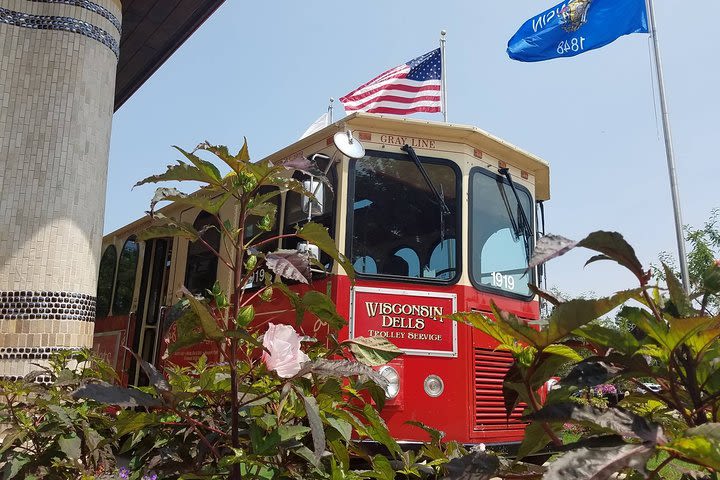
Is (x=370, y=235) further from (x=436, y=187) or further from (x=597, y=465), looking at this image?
(x=597, y=465)

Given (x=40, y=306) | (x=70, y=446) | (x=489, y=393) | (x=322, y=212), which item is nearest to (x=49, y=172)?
(x=40, y=306)

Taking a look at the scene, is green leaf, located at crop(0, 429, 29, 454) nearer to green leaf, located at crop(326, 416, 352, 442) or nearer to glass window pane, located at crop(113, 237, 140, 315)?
green leaf, located at crop(326, 416, 352, 442)

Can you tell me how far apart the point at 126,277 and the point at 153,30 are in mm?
2981

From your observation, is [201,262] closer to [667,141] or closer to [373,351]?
[373,351]

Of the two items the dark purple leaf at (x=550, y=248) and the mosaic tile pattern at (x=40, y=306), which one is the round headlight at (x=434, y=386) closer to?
the mosaic tile pattern at (x=40, y=306)

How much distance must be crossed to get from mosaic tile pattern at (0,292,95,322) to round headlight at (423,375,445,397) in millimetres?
2757

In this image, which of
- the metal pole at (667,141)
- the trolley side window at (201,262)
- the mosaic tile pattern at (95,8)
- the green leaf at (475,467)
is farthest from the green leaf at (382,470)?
the metal pole at (667,141)

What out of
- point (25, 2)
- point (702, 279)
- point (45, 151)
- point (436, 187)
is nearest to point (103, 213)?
point (45, 151)

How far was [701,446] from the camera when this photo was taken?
0.71 meters

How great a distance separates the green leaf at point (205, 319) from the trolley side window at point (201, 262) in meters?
4.52

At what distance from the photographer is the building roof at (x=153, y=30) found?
624cm

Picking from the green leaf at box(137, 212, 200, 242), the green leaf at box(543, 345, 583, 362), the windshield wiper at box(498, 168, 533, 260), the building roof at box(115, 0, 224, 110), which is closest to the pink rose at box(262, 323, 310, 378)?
the green leaf at box(137, 212, 200, 242)

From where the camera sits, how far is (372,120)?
14.4ft

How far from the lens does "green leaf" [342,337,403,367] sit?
1.32 m
